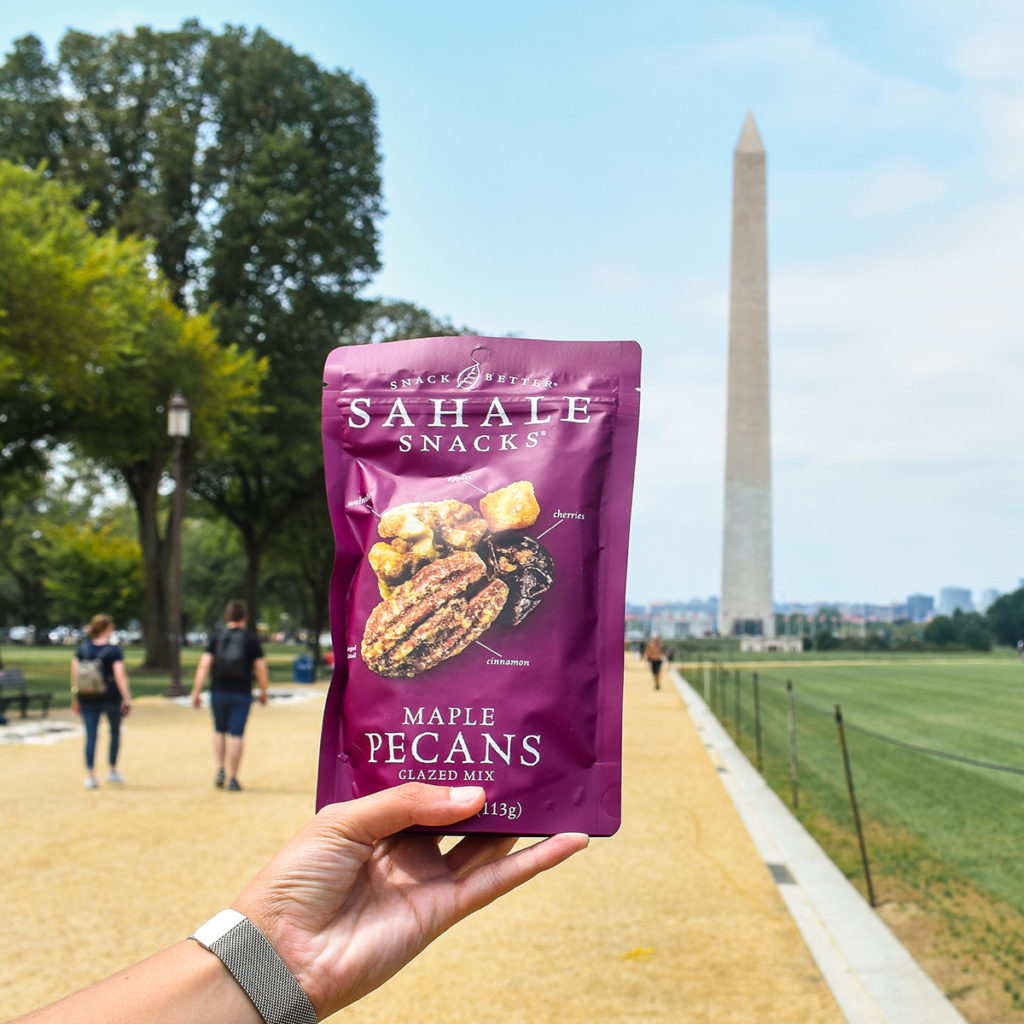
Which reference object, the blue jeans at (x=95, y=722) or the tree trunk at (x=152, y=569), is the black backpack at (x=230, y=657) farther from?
the tree trunk at (x=152, y=569)

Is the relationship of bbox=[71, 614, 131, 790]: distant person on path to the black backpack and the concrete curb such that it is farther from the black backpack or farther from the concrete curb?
the concrete curb

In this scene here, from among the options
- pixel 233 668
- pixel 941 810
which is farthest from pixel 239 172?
pixel 941 810

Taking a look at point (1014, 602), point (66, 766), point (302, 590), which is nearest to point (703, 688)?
point (1014, 602)

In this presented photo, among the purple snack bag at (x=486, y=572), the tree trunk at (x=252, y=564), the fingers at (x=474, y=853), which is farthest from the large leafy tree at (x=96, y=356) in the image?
the fingers at (x=474, y=853)

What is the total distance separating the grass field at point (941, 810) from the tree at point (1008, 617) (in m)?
0.35

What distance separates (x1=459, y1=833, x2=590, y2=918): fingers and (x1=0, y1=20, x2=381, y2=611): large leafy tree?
32913 millimetres

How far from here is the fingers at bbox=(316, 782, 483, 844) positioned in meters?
2.04

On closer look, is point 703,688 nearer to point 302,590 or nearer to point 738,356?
point 738,356

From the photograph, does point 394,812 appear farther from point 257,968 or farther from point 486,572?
point 486,572

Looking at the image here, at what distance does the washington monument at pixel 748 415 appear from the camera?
49906 millimetres

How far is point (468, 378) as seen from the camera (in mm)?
2264

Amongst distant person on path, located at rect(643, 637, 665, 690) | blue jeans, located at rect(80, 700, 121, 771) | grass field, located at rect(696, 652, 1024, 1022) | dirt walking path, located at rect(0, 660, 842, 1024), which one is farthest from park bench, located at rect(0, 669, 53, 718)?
distant person on path, located at rect(643, 637, 665, 690)

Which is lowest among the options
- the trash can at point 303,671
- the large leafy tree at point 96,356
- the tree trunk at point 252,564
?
the trash can at point 303,671

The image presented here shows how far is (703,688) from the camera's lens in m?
30.8
